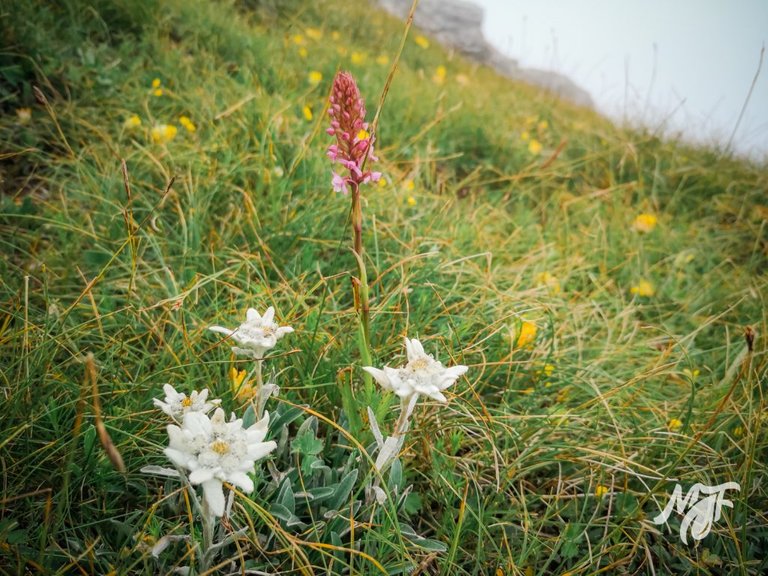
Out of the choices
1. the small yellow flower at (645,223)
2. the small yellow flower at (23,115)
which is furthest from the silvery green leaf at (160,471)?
the small yellow flower at (645,223)

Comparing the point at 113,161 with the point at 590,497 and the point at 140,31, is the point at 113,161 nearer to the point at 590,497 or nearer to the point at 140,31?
the point at 140,31

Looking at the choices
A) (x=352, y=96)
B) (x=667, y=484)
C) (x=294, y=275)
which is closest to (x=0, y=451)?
(x=294, y=275)

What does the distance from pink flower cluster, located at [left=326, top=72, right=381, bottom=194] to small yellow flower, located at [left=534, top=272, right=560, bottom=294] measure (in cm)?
143

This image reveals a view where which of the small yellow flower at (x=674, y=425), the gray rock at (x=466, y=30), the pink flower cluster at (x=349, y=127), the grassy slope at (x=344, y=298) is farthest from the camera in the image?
the gray rock at (x=466, y=30)

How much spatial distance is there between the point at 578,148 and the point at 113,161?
160 inches

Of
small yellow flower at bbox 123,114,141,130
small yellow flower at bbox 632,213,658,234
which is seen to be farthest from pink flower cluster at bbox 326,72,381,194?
small yellow flower at bbox 632,213,658,234

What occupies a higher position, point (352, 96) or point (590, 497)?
point (352, 96)

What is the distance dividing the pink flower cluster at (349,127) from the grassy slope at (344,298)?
1.73 ft

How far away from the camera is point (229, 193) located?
7.86 feet

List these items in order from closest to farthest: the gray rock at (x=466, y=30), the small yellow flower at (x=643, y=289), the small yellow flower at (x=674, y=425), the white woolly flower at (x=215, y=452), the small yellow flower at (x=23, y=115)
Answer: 1. the white woolly flower at (x=215, y=452)
2. the small yellow flower at (x=674, y=425)
3. the small yellow flower at (x=23, y=115)
4. the small yellow flower at (x=643, y=289)
5. the gray rock at (x=466, y=30)

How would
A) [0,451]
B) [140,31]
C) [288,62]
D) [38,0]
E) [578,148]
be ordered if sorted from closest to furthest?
[0,451]
[38,0]
[140,31]
[288,62]
[578,148]

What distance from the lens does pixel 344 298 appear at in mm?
2123

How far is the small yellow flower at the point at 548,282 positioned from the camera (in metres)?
2.35

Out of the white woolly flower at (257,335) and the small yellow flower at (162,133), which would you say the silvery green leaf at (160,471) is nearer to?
the white woolly flower at (257,335)
